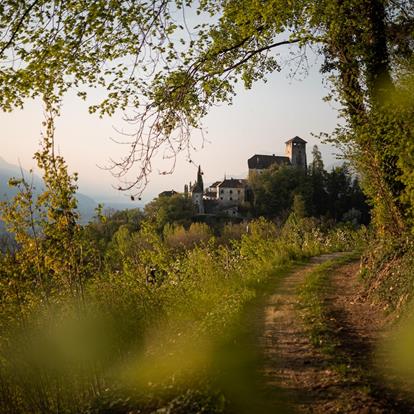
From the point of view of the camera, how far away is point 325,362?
214 inches

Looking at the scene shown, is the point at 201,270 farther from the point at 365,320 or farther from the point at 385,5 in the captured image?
the point at 385,5

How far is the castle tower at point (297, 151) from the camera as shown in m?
126

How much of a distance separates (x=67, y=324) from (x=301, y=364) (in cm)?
326

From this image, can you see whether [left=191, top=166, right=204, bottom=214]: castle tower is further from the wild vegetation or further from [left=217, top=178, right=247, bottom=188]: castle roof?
the wild vegetation

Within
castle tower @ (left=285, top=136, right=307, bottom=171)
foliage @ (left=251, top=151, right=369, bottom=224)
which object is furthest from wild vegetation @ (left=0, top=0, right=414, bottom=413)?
castle tower @ (left=285, top=136, right=307, bottom=171)

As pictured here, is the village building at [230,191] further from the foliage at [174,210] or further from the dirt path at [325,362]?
the dirt path at [325,362]

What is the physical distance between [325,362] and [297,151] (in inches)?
4938

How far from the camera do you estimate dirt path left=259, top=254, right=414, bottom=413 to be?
4293 millimetres

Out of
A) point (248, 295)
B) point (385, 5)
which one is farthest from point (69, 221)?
point (385, 5)

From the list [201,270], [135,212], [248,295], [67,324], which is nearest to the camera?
[67,324]

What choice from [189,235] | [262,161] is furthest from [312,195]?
[262,161]

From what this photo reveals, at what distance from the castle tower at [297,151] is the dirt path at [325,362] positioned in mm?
119638

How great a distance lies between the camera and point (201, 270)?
35.9 feet

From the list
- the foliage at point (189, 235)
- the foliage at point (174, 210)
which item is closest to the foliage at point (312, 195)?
the foliage at point (174, 210)
